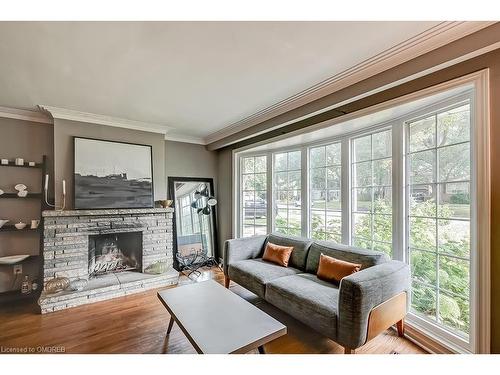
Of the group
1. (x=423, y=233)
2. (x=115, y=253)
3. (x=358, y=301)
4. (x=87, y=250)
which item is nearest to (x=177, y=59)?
(x=358, y=301)

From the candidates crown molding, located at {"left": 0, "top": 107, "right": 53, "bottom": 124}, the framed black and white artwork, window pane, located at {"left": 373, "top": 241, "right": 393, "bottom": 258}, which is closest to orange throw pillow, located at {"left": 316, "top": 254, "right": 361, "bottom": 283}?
window pane, located at {"left": 373, "top": 241, "right": 393, "bottom": 258}

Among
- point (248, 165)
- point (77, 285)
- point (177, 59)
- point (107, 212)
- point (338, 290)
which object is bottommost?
point (77, 285)

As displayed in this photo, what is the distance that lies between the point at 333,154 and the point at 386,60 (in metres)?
1.37

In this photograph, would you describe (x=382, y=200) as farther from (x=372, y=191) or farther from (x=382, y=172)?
(x=382, y=172)

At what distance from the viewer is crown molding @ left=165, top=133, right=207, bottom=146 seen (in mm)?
4250

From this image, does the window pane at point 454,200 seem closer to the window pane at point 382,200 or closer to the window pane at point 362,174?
the window pane at point 382,200

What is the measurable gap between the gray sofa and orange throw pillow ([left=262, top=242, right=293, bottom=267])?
7 cm

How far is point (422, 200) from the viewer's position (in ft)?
7.16

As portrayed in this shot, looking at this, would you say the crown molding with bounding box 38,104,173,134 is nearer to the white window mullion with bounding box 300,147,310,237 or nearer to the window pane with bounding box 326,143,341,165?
the white window mullion with bounding box 300,147,310,237

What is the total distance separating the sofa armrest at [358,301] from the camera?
171 centimetres
